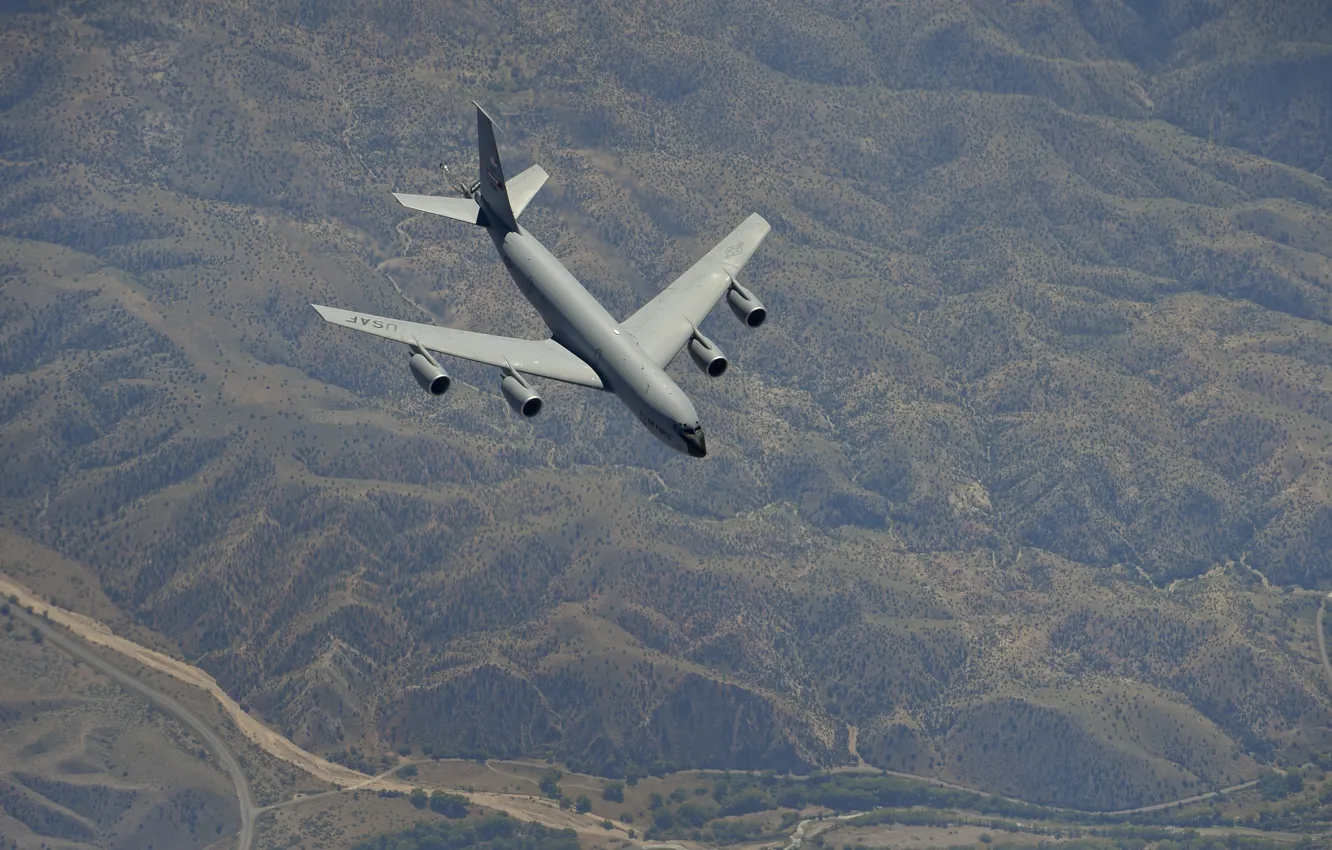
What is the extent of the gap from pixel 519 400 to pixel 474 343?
1056cm

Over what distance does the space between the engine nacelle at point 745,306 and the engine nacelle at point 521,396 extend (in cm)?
2314

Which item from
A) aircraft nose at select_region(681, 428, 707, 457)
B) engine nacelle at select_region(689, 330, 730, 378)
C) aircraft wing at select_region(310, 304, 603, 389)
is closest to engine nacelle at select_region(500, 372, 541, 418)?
aircraft wing at select_region(310, 304, 603, 389)

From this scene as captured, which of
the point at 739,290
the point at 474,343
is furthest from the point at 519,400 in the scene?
the point at 739,290

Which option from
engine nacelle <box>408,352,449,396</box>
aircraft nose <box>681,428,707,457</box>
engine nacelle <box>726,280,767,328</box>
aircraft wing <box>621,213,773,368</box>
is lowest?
engine nacelle <box>408,352,449,396</box>

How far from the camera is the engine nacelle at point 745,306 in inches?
7549

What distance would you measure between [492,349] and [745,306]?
24622mm

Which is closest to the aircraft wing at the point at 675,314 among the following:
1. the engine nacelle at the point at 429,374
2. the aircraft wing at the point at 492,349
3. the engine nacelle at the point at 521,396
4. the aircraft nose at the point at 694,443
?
the aircraft wing at the point at 492,349

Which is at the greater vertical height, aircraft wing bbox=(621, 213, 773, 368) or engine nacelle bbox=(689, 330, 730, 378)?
engine nacelle bbox=(689, 330, 730, 378)

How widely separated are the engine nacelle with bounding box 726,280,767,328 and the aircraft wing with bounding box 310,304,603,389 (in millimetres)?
16074

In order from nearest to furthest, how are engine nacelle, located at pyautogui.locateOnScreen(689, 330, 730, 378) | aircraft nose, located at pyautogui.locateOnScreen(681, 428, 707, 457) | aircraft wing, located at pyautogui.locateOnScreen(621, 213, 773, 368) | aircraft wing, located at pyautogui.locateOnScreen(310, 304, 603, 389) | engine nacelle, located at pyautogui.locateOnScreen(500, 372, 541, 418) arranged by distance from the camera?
aircraft nose, located at pyautogui.locateOnScreen(681, 428, 707, 457) < engine nacelle, located at pyautogui.locateOnScreen(500, 372, 541, 418) < engine nacelle, located at pyautogui.locateOnScreen(689, 330, 730, 378) < aircraft wing, located at pyautogui.locateOnScreen(310, 304, 603, 389) < aircraft wing, located at pyautogui.locateOnScreen(621, 213, 773, 368)

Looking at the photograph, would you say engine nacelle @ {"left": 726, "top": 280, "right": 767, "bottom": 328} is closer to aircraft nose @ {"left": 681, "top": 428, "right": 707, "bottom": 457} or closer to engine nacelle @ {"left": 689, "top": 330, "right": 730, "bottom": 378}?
engine nacelle @ {"left": 689, "top": 330, "right": 730, "bottom": 378}

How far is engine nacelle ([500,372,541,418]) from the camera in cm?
17938

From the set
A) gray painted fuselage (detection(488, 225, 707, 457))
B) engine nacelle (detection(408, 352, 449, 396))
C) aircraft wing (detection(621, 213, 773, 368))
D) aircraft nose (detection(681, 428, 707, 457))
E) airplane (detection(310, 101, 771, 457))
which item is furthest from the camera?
aircraft wing (detection(621, 213, 773, 368))

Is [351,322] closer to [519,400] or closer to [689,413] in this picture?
[519,400]
